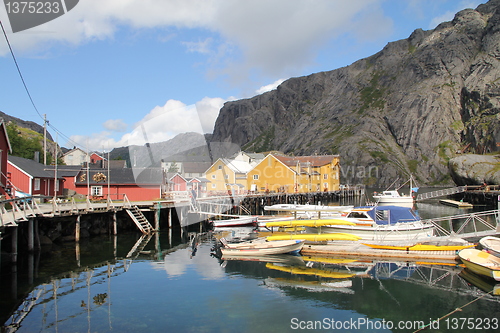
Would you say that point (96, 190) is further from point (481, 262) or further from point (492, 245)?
point (492, 245)

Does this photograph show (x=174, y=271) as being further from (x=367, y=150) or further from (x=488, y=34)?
(x=488, y=34)

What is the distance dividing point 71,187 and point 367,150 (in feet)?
468

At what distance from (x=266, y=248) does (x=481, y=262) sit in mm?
14024

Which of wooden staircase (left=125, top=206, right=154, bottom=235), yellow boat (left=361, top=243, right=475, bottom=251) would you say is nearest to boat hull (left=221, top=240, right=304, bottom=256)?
yellow boat (left=361, top=243, right=475, bottom=251)

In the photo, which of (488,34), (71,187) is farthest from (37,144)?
(488,34)

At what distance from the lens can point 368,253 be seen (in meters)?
28.2

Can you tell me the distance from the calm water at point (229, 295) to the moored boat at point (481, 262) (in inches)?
36.4

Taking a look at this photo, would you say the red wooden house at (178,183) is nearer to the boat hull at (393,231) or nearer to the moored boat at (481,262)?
the boat hull at (393,231)

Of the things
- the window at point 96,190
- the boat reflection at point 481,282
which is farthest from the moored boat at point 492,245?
the window at point 96,190

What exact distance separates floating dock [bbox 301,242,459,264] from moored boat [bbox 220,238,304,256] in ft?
4.58

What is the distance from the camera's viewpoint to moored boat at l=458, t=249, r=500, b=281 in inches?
838

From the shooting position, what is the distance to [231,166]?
7994 cm

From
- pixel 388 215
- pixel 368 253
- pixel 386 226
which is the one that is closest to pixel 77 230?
pixel 368 253

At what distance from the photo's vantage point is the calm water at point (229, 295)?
53.6 ft
